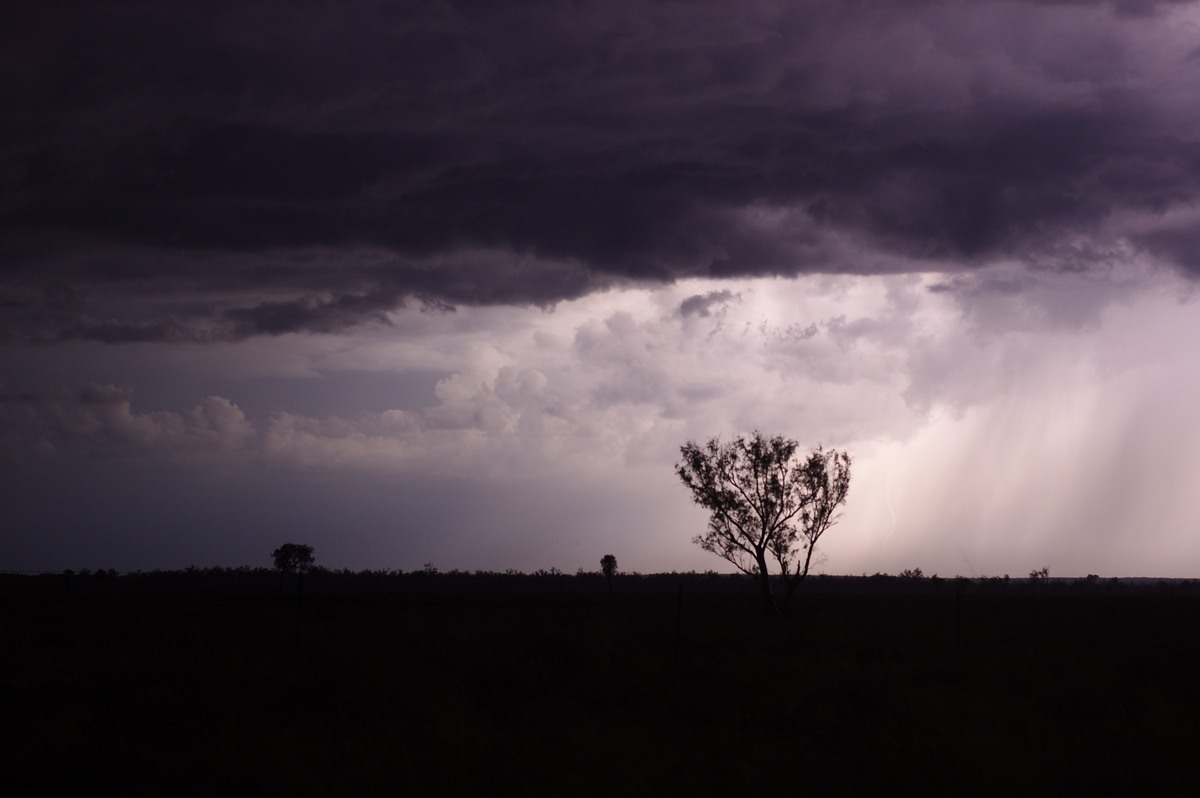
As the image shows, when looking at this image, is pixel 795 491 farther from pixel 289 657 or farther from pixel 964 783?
pixel 964 783

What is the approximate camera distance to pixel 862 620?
151ft

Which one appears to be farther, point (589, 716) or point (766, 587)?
point (766, 587)

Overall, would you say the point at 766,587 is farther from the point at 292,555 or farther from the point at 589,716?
the point at 292,555

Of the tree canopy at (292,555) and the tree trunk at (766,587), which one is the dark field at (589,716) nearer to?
the tree trunk at (766,587)

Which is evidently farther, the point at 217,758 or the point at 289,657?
the point at 289,657

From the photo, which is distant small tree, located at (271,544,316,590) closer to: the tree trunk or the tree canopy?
the tree canopy

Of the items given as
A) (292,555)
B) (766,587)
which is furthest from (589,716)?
(292,555)

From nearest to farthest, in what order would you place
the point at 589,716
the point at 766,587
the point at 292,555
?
the point at 589,716 < the point at 766,587 < the point at 292,555

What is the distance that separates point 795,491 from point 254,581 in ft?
401

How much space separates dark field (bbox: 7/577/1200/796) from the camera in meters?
12.7

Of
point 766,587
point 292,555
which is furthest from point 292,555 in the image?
point 766,587

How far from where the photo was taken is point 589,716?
16.8m

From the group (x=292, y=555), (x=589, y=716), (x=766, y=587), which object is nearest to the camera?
(x=589, y=716)

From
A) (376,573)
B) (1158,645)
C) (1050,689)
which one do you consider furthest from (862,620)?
(376,573)
